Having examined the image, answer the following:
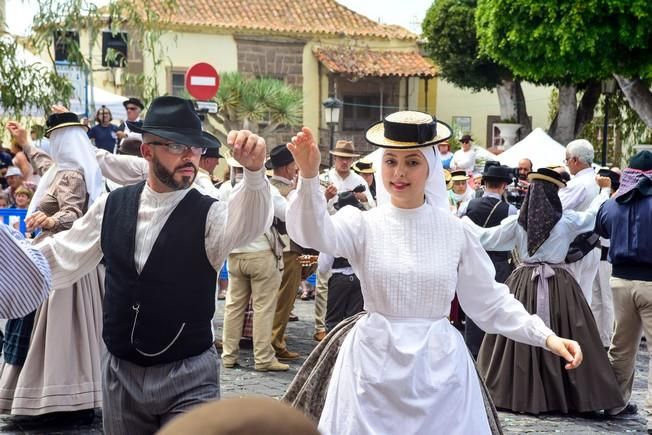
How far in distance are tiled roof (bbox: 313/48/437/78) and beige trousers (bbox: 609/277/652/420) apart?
2791 cm

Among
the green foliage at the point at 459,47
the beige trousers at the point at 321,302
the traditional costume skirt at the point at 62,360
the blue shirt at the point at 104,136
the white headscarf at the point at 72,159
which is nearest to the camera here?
the traditional costume skirt at the point at 62,360

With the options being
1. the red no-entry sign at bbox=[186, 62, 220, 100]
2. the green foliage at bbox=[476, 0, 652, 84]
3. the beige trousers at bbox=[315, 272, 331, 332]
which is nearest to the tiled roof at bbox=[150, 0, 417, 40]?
the green foliage at bbox=[476, 0, 652, 84]

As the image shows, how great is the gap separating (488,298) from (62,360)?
3.20 metres

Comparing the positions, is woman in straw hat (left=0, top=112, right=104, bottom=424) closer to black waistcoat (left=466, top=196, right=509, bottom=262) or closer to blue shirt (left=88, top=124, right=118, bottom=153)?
black waistcoat (left=466, top=196, right=509, bottom=262)

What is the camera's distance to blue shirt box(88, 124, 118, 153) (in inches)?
546

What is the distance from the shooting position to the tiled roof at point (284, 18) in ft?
113

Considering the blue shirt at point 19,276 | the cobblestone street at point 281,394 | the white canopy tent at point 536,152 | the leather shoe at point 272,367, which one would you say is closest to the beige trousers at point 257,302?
the leather shoe at point 272,367

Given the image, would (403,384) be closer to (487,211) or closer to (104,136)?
(487,211)

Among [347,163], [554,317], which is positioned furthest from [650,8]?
[554,317]

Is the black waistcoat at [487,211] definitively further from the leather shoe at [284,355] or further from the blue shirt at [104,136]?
the blue shirt at [104,136]

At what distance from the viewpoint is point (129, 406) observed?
4258mm

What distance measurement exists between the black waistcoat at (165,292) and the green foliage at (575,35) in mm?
16872

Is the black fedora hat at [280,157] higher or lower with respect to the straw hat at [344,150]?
higher

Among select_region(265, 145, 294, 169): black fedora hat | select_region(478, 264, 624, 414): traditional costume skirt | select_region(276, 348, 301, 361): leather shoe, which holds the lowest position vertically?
select_region(276, 348, 301, 361): leather shoe
